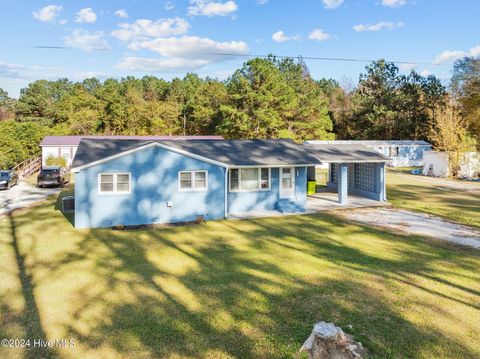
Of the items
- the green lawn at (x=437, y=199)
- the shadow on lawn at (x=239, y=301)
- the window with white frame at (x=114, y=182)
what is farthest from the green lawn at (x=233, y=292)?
the green lawn at (x=437, y=199)

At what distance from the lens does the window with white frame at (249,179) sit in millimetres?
17406

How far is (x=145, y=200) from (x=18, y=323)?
854cm

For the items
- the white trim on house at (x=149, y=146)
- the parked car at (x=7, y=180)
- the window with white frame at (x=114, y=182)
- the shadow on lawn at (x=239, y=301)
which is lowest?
the shadow on lawn at (x=239, y=301)

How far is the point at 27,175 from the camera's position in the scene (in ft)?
112

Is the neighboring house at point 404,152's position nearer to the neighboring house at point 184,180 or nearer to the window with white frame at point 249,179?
the neighboring house at point 184,180

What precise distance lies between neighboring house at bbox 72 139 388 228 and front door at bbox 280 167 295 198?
4 centimetres

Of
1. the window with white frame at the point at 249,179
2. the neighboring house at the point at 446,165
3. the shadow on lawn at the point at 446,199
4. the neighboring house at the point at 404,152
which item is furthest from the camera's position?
the neighboring house at the point at 404,152

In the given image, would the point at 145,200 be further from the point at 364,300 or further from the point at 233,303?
the point at 364,300

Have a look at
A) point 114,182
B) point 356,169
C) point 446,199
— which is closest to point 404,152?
point 446,199

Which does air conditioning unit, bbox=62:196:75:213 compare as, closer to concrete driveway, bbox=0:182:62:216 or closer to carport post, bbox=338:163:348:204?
concrete driveway, bbox=0:182:62:216

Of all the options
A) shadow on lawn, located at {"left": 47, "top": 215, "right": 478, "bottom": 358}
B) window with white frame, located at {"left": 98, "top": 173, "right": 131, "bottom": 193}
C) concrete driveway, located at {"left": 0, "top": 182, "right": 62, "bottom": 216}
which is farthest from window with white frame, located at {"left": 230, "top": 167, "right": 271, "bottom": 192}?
concrete driveway, located at {"left": 0, "top": 182, "right": 62, "bottom": 216}

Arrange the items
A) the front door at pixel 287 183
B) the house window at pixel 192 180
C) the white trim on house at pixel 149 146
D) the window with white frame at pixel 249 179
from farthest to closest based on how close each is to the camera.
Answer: the front door at pixel 287 183, the window with white frame at pixel 249 179, the house window at pixel 192 180, the white trim on house at pixel 149 146

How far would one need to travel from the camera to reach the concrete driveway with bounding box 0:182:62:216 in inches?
764

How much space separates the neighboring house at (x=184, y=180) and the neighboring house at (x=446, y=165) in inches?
681
